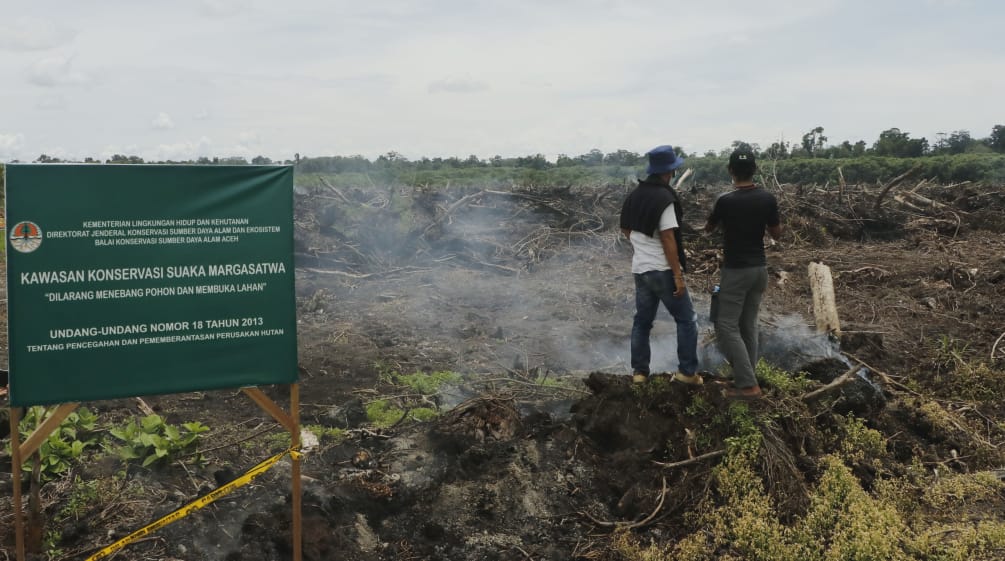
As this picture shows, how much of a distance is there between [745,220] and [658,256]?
2.15ft

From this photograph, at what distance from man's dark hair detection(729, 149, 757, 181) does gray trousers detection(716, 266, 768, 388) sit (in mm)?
660

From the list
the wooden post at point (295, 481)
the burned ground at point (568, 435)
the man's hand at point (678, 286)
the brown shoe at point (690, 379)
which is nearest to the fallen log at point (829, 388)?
the burned ground at point (568, 435)

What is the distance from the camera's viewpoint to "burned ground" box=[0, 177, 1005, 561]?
4156 mm

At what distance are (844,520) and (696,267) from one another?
8995 mm

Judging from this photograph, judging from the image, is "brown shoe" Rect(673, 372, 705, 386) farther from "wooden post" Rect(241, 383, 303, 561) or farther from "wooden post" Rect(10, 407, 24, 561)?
"wooden post" Rect(10, 407, 24, 561)

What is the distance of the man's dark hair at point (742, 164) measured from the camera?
189 inches

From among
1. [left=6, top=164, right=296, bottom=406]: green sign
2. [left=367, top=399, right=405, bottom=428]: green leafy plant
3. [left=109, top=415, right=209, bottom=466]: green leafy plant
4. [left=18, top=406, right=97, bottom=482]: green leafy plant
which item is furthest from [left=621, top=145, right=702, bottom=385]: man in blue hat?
[left=18, top=406, right=97, bottom=482]: green leafy plant

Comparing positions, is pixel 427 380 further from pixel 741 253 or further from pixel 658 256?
pixel 741 253

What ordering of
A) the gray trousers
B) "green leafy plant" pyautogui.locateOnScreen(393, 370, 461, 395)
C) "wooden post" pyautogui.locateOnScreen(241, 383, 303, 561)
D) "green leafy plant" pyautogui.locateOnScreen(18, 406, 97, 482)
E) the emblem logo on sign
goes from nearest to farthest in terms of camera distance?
the emblem logo on sign < "wooden post" pyautogui.locateOnScreen(241, 383, 303, 561) < "green leafy plant" pyautogui.locateOnScreen(18, 406, 97, 482) < the gray trousers < "green leafy plant" pyautogui.locateOnScreen(393, 370, 461, 395)

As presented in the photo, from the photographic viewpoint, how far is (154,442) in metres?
4.62

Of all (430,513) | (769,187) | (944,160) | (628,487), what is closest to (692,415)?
(628,487)

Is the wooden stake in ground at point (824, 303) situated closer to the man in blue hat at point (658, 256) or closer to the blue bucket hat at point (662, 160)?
the man in blue hat at point (658, 256)

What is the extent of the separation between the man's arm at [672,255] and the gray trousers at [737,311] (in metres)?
0.33

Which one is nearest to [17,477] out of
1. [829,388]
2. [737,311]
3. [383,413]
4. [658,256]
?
[383,413]
